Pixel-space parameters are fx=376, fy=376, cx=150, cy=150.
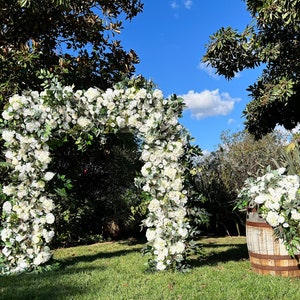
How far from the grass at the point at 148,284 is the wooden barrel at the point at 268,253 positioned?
0.52 ft

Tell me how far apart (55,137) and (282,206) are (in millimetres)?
3682

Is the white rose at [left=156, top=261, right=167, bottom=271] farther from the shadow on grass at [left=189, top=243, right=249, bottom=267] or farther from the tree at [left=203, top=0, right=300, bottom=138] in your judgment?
the tree at [left=203, top=0, right=300, bottom=138]

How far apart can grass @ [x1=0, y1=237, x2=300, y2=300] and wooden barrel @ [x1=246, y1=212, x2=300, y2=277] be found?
0.16m

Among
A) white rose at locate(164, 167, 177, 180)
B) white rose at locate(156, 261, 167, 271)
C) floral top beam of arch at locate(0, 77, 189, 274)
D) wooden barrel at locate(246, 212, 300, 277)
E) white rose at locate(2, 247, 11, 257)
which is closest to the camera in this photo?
wooden barrel at locate(246, 212, 300, 277)

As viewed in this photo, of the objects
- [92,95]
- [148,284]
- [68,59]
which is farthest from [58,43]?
[148,284]

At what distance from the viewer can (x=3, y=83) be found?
741 centimetres

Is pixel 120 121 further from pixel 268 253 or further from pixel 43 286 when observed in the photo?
pixel 268 253

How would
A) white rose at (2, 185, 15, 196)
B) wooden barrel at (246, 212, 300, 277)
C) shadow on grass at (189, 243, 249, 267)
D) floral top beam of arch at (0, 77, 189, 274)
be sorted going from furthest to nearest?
1. shadow on grass at (189, 243, 249, 267)
2. white rose at (2, 185, 15, 196)
3. floral top beam of arch at (0, 77, 189, 274)
4. wooden barrel at (246, 212, 300, 277)

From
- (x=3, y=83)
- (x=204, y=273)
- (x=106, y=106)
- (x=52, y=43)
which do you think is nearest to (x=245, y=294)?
(x=204, y=273)

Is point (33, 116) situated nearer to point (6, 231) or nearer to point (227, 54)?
point (6, 231)

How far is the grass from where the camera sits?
427 cm

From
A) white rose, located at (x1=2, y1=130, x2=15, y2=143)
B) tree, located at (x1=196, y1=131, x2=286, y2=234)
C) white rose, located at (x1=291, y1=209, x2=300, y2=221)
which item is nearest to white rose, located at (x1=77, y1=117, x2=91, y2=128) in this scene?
white rose, located at (x1=2, y1=130, x2=15, y2=143)

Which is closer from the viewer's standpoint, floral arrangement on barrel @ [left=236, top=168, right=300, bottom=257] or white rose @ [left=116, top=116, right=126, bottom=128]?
floral arrangement on barrel @ [left=236, top=168, right=300, bottom=257]

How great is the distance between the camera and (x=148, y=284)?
484 centimetres
